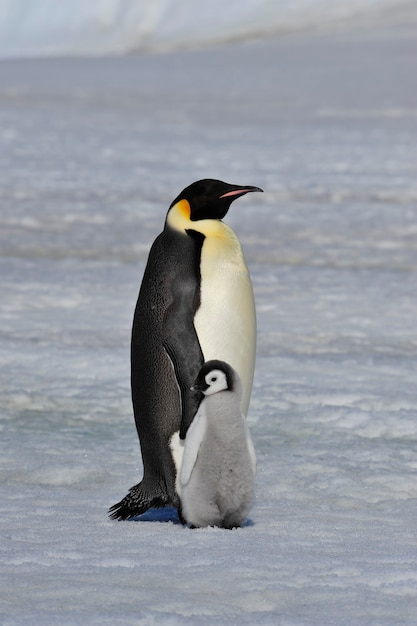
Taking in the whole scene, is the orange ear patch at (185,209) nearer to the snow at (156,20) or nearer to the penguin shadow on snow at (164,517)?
the penguin shadow on snow at (164,517)

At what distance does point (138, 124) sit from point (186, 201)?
9748mm

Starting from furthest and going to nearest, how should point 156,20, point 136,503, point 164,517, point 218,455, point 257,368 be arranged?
point 156,20 → point 257,368 → point 164,517 → point 136,503 → point 218,455

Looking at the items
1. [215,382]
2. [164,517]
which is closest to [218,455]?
[215,382]

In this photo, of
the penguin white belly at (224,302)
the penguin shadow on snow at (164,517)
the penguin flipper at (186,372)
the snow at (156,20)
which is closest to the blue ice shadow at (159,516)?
the penguin shadow on snow at (164,517)

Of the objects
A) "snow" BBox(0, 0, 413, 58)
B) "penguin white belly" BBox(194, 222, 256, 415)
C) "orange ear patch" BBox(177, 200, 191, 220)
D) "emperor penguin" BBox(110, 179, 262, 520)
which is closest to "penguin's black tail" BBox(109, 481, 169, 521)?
"emperor penguin" BBox(110, 179, 262, 520)

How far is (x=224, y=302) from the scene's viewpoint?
10.2ft

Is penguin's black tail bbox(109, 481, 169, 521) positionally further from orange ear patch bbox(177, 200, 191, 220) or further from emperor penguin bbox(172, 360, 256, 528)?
orange ear patch bbox(177, 200, 191, 220)

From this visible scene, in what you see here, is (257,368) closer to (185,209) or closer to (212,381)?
(185,209)

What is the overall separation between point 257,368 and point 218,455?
2.01 metres

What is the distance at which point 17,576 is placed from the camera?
2.38 m

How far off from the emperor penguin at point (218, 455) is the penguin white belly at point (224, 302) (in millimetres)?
318

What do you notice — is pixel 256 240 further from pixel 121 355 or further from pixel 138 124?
pixel 138 124

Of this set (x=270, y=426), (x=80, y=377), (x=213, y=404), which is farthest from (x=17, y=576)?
(x=80, y=377)

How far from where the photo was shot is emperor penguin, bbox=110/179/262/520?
3012 mm
